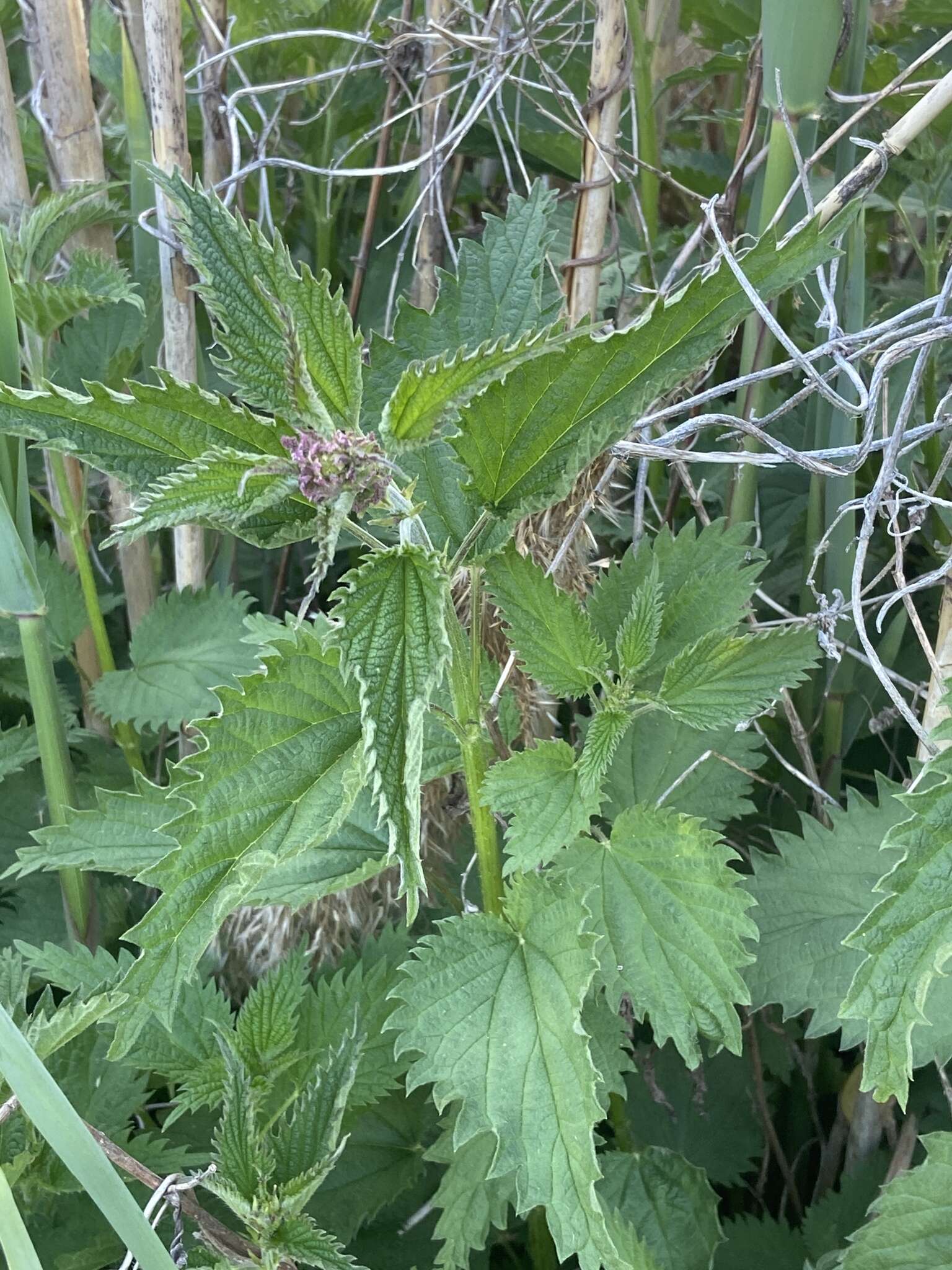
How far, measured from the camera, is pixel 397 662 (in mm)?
504

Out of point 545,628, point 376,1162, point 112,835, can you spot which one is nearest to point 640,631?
point 545,628

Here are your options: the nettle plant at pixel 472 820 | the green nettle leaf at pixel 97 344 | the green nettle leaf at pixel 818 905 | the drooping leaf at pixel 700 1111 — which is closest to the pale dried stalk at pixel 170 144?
the green nettle leaf at pixel 97 344

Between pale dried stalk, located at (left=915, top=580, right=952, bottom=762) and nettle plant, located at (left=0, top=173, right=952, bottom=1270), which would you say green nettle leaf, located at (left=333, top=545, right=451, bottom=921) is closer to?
nettle plant, located at (left=0, top=173, right=952, bottom=1270)

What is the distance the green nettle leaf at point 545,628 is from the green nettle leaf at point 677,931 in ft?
0.33

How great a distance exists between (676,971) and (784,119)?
545mm

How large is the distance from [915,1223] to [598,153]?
0.77m

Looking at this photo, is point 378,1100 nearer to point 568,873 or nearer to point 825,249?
point 568,873

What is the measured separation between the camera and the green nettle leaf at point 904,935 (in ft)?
1.86

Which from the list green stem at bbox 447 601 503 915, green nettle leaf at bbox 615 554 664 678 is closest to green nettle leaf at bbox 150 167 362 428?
green stem at bbox 447 601 503 915

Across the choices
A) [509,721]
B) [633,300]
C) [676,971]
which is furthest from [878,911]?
[633,300]

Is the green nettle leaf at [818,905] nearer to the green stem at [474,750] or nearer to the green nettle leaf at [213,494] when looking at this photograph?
the green stem at [474,750]

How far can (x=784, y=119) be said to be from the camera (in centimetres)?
73

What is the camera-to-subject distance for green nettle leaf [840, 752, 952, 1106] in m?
0.57

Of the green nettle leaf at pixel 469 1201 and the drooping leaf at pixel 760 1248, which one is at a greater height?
the green nettle leaf at pixel 469 1201
